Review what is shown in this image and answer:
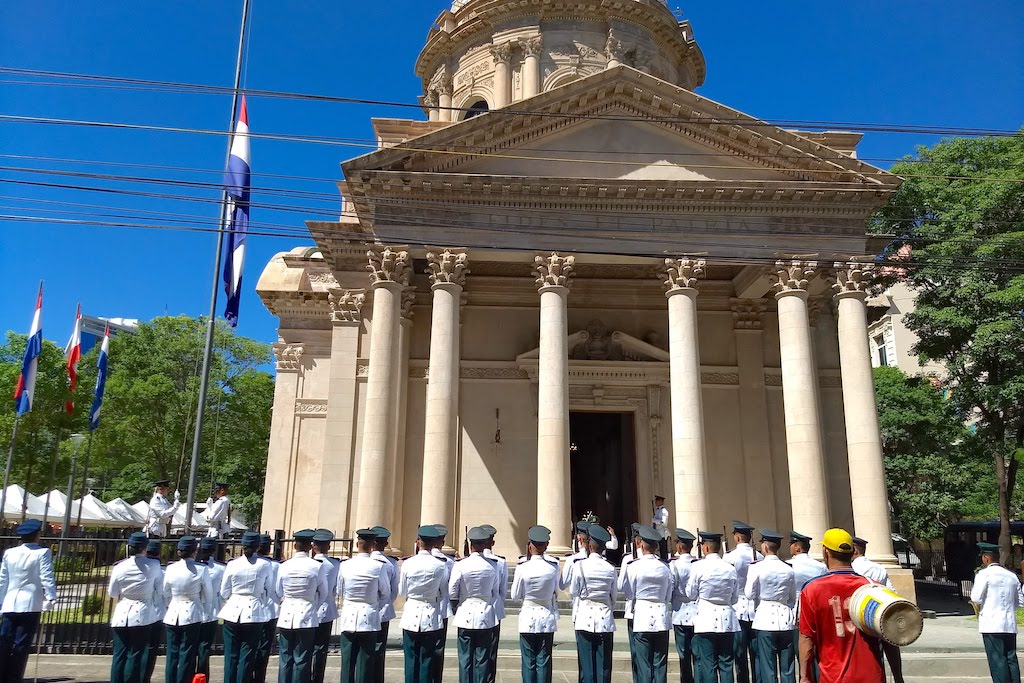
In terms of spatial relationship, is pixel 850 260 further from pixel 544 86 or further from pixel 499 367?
pixel 544 86

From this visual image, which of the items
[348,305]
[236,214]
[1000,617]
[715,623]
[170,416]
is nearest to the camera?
[715,623]

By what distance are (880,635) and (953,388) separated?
2545 cm

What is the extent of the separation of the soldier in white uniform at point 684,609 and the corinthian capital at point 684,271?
10.5m

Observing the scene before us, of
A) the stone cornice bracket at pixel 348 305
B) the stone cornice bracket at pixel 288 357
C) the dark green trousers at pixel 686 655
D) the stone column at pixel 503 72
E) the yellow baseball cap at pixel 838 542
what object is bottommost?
the dark green trousers at pixel 686 655

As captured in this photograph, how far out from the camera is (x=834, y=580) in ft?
15.1


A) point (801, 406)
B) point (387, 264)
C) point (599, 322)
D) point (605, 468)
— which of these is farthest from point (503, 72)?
point (801, 406)

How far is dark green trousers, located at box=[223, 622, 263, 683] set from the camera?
8.95 metres

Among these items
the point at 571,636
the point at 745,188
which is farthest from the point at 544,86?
the point at 571,636

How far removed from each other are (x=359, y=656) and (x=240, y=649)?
1634 mm

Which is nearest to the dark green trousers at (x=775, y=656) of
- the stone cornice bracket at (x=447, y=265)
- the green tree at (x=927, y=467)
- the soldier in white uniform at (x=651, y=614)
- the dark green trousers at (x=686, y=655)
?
the dark green trousers at (x=686, y=655)

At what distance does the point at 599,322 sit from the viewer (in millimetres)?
23359

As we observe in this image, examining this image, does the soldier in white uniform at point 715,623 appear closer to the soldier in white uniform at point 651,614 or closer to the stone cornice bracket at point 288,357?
the soldier in white uniform at point 651,614

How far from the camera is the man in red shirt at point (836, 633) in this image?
14.3 feet

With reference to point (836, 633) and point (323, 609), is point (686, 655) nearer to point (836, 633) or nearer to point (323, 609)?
point (323, 609)
